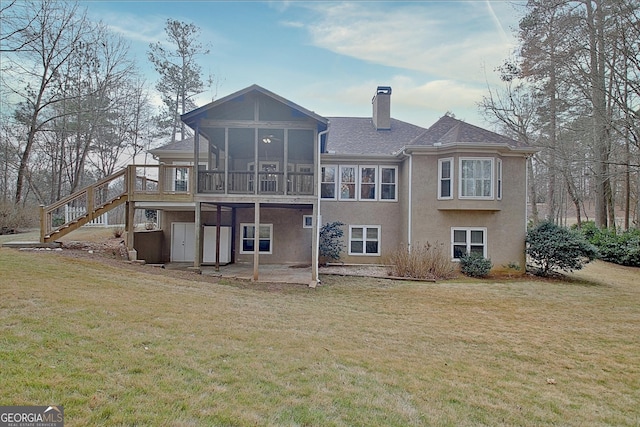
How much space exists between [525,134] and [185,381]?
26857 millimetres

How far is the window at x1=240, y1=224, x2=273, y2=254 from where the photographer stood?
16094mm

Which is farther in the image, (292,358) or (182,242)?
(182,242)

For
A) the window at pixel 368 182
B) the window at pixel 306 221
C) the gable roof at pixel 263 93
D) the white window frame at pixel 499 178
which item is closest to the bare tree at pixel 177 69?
the window at pixel 306 221

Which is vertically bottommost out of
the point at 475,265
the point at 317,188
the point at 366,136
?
the point at 475,265

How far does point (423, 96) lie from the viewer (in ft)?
80.1

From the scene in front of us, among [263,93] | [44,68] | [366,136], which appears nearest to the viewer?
[263,93]

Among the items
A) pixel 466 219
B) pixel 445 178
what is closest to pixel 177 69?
pixel 445 178

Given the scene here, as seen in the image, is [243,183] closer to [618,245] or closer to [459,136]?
[459,136]

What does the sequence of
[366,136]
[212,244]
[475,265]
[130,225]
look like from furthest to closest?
[366,136]
[212,244]
[475,265]
[130,225]

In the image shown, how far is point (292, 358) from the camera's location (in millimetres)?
4570

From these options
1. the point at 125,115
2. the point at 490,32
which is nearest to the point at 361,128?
the point at 490,32

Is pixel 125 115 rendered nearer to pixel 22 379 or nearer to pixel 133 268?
pixel 133 268

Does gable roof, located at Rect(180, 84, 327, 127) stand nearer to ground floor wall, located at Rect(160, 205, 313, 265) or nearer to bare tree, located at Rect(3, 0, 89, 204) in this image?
ground floor wall, located at Rect(160, 205, 313, 265)

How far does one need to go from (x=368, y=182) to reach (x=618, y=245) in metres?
14.3
